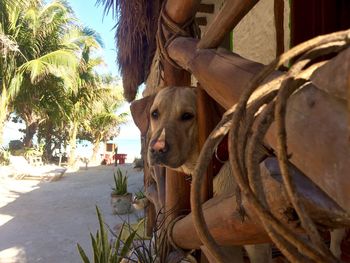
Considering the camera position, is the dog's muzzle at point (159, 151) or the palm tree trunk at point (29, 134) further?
the palm tree trunk at point (29, 134)

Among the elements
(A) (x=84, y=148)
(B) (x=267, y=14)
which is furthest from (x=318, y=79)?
(A) (x=84, y=148)

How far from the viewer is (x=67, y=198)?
8.15 m

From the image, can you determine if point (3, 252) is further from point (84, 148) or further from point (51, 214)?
point (84, 148)

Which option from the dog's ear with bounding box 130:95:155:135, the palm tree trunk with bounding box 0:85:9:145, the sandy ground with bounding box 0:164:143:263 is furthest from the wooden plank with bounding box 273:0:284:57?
the palm tree trunk with bounding box 0:85:9:145

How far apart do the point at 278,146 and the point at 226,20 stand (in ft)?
2.20

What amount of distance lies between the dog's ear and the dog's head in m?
0.22

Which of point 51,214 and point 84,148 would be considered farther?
point 84,148

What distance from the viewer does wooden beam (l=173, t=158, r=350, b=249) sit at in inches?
18.1

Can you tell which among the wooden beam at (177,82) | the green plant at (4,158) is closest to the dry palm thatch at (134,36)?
the wooden beam at (177,82)

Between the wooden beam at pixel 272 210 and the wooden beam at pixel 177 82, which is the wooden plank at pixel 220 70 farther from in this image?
the wooden beam at pixel 272 210

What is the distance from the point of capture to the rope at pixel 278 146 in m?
0.44

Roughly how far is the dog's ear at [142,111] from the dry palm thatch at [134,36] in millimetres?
893

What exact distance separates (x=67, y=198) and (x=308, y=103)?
27.4ft

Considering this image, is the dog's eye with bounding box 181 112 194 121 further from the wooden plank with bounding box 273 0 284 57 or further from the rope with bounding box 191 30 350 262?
the rope with bounding box 191 30 350 262
